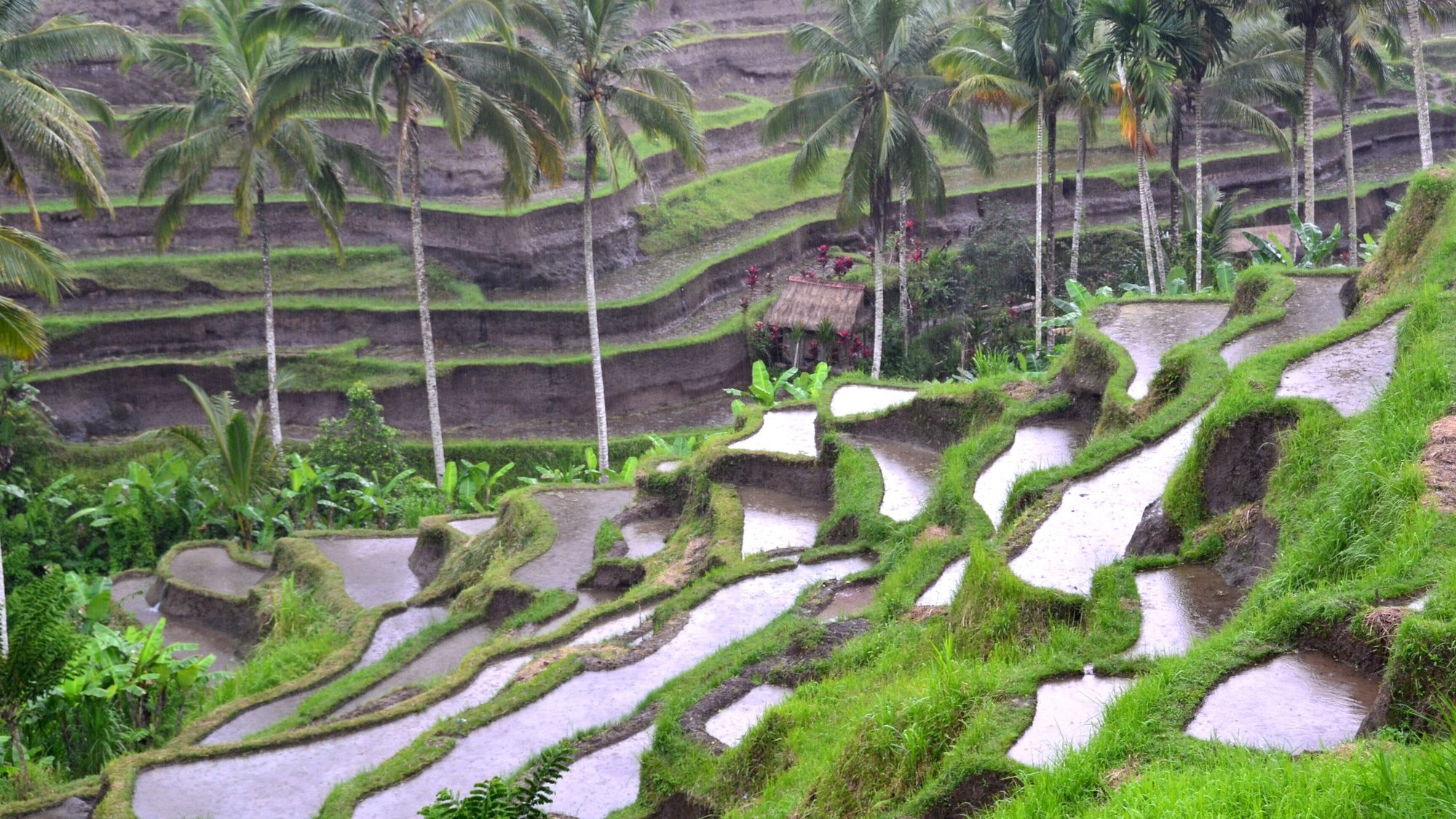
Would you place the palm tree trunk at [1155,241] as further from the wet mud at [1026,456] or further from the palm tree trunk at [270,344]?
the palm tree trunk at [270,344]

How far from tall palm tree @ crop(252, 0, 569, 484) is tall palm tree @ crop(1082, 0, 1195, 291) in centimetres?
860

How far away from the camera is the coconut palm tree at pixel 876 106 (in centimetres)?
2328

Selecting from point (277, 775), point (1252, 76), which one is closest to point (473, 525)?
point (277, 775)

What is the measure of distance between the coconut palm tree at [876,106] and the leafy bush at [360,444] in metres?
8.94

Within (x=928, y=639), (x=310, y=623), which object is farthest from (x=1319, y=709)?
(x=310, y=623)

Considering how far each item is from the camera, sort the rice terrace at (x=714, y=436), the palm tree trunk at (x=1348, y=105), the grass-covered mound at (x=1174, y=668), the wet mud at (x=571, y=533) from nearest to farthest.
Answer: the grass-covered mound at (x=1174, y=668), the rice terrace at (x=714, y=436), the wet mud at (x=571, y=533), the palm tree trunk at (x=1348, y=105)

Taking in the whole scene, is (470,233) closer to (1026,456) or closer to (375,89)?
(375,89)

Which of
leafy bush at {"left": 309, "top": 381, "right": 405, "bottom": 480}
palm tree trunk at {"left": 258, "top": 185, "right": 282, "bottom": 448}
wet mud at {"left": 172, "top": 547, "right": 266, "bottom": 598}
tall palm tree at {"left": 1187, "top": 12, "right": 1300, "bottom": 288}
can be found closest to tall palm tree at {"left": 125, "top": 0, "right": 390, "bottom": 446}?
palm tree trunk at {"left": 258, "top": 185, "right": 282, "bottom": 448}

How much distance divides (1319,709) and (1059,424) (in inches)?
302

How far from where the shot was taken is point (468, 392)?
2770 centimetres

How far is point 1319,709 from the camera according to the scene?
18.7 feet

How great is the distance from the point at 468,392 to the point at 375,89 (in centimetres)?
958

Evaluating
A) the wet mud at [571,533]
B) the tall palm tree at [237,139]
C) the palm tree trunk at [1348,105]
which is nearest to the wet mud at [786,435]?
the wet mud at [571,533]

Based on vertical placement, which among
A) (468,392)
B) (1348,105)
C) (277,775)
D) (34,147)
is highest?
(1348,105)
